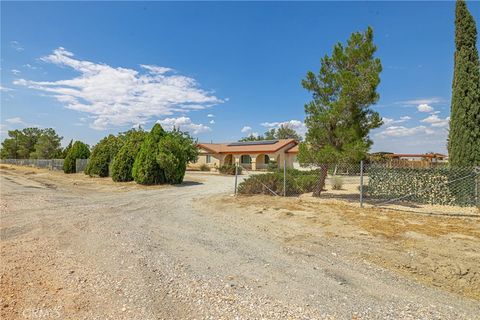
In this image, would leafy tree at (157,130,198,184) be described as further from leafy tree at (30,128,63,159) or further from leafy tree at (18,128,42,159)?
leafy tree at (18,128,42,159)

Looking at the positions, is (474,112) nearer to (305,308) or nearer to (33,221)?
(305,308)

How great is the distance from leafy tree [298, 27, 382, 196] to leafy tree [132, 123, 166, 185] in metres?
10.1

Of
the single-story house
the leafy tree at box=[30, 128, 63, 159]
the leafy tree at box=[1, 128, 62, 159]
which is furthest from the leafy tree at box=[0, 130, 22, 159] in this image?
the single-story house

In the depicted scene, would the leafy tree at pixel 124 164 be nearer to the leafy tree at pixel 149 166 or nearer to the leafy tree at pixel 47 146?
the leafy tree at pixel 149 166

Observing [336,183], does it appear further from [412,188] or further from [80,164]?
[80,164]

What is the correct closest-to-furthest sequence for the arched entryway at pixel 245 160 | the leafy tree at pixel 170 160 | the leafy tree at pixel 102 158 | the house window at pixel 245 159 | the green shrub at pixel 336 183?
the green shrub at pixel 336 183, the leafy tree at pixel 170 160, the leafy tree at pixel 102 158, the arched entryway at pixel 245 160, the house window at pixel 245 159

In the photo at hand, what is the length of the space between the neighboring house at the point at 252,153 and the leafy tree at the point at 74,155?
14912 millimetres

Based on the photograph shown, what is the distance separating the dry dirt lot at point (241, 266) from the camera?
3795 mm

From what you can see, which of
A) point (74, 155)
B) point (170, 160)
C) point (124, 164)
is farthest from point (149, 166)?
point (74, 155)

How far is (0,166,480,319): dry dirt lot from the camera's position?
12.5 feet

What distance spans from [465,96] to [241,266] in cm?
1154

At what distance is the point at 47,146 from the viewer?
187ft

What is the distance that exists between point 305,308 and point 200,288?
1.43 m

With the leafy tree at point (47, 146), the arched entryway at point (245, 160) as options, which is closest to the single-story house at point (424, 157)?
the arched entryway at point (245, 160)
